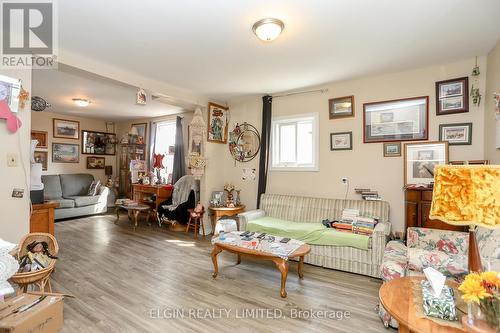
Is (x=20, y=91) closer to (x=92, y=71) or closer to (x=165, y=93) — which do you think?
(x=92, y=71)

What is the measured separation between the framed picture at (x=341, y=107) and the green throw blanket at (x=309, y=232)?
1.67 m

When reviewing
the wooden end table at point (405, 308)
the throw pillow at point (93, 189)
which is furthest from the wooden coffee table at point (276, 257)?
Result: the throw pillow at point (93, 189)

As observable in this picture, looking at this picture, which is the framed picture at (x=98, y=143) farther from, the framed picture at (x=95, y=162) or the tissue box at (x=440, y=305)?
the tissue box at (x=440, y=305)


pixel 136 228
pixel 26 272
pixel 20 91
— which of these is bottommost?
pixel 136 228

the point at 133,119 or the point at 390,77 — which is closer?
the point at 390,77

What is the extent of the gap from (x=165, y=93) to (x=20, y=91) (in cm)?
185

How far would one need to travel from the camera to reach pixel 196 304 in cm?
232

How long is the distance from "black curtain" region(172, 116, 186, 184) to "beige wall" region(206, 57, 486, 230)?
57.6 inches

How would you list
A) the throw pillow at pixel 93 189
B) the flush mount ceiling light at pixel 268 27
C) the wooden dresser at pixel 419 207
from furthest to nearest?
the throw pillow at pixel 93 189, the wooden dresser at pixel 419 207, the flush mount ceiling light at pixel 268 27

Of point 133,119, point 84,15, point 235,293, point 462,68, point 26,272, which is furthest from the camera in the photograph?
point 133,119

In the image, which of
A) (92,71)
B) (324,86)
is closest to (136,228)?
(92,71)

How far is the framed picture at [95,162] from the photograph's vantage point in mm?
7020

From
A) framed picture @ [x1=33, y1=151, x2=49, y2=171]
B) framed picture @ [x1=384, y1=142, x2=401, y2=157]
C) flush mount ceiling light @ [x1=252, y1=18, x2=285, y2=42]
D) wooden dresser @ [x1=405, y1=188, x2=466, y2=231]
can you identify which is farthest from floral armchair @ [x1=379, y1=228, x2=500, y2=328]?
framed picture @ [x1=33, y1=151, x2=49, y2=171]

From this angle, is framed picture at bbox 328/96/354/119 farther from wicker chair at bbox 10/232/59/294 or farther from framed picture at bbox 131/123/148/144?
framed picture at bbox 131/123/148/144
